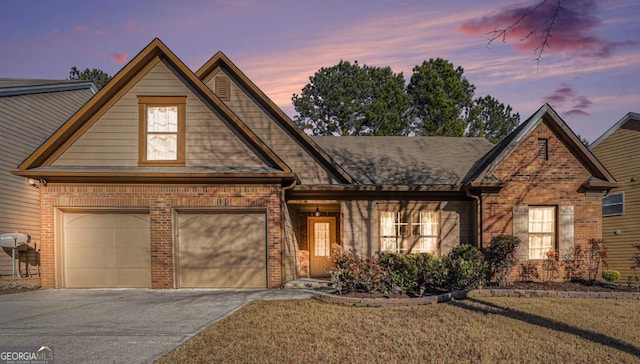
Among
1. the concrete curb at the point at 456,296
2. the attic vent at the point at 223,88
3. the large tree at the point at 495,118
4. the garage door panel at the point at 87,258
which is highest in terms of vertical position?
the large tree at the point at 495,118

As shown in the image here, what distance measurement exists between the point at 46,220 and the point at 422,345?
11.2 metres

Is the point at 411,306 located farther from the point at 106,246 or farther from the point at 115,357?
the point at 106,246

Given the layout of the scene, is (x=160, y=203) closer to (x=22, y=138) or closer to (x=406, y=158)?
(x=406, y=158)

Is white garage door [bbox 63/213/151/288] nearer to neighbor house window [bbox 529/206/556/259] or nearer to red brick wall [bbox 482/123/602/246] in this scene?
red brick wall [bbox 482/123/602/246]

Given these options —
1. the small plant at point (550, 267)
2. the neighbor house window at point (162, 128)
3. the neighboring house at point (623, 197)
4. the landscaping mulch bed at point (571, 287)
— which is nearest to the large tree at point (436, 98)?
the neighboring house at point (623, 197)

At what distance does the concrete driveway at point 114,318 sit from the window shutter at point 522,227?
6.89 m

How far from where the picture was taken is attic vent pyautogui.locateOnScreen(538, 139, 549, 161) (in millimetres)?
13691

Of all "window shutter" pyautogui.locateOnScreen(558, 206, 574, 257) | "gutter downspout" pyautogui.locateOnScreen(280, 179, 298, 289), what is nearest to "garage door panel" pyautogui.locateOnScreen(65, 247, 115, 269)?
"gutter downspout" pyautogui.locateOnScreen(280, 179, 298, 289)

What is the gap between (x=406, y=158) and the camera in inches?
661

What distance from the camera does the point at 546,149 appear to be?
1370 centimetres

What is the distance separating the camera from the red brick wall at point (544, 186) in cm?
1356

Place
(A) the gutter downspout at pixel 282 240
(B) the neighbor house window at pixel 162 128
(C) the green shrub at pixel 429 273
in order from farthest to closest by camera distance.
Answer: (B) the neighbor house window at pixel 162 128, (A) the gutter downspout at pixel 282 240, (C) the green shrub at pixel 429 273

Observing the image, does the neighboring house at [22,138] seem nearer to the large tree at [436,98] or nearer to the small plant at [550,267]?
the small plant at [550,267]

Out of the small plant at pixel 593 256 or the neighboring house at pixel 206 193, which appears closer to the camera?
the neighboring house at pixel 206 193
